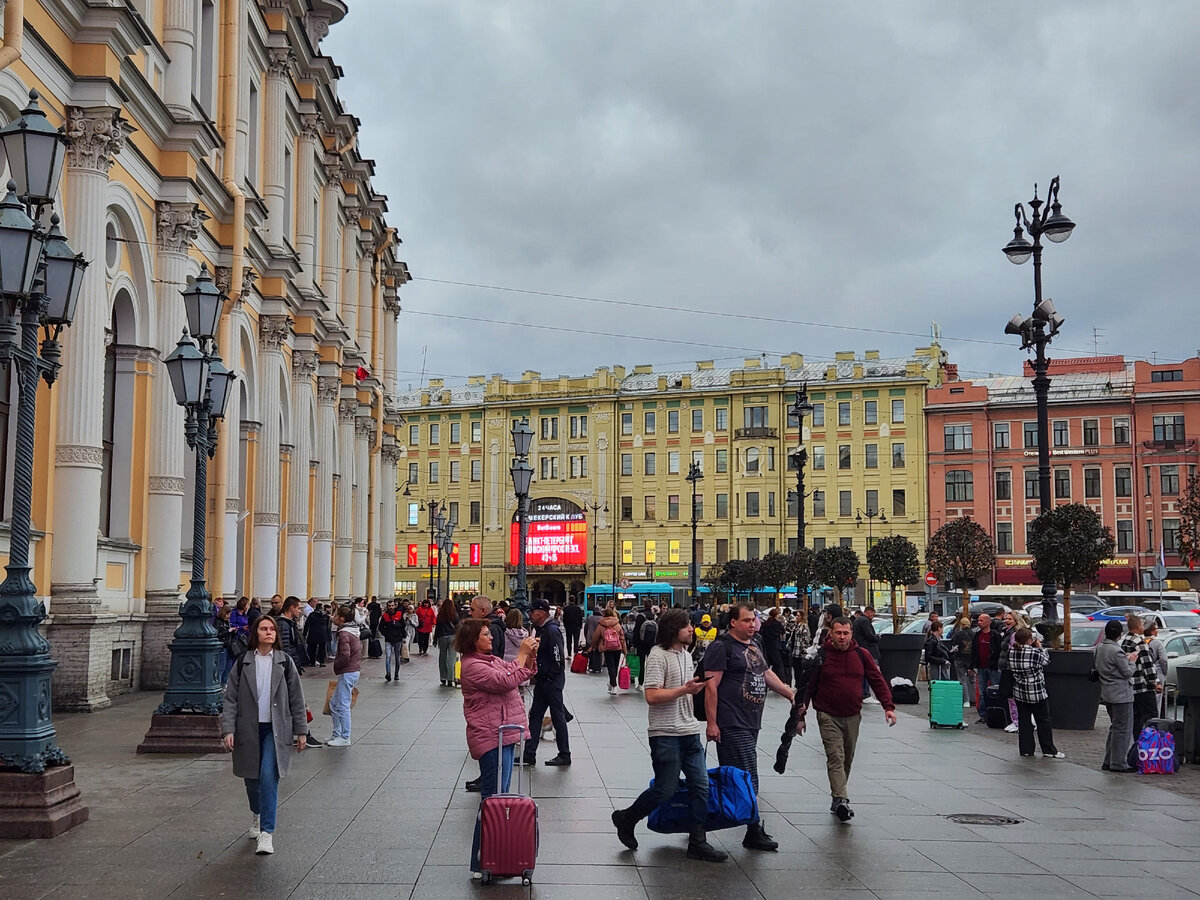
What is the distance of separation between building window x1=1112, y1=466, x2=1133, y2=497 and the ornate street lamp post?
228ft

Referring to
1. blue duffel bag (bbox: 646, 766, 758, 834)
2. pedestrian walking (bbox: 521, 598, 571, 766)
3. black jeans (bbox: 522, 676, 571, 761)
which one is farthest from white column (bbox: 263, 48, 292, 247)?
blue duffel bag (bbox: 646, 766, 758, 834)

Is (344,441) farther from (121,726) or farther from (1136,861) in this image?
(1136,861)

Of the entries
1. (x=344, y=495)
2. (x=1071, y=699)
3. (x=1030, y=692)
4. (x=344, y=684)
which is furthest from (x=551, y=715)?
(x=344, y=495)

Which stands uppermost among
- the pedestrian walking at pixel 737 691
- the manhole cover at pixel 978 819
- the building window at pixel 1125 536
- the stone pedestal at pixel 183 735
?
the building window at pixel 1125 536

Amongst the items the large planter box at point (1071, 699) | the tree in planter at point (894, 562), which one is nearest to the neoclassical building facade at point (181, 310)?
the large planter box at point (1071, 699)

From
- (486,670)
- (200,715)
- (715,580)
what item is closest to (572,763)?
(200,715)

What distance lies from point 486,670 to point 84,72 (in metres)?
15.0

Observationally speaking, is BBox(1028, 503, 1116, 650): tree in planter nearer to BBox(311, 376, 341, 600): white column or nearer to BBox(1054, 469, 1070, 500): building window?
BBox(311, 376, 341, 600): white column

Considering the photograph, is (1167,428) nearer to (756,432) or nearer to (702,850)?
(756,432)

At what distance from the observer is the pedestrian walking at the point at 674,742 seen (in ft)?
30.5

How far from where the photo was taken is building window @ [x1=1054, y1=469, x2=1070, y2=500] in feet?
251

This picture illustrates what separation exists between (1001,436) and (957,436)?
272 centimetres

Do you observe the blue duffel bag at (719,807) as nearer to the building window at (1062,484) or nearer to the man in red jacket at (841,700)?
the man in red jacket at (841,700)

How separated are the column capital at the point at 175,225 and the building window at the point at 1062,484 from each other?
62.0 meters
